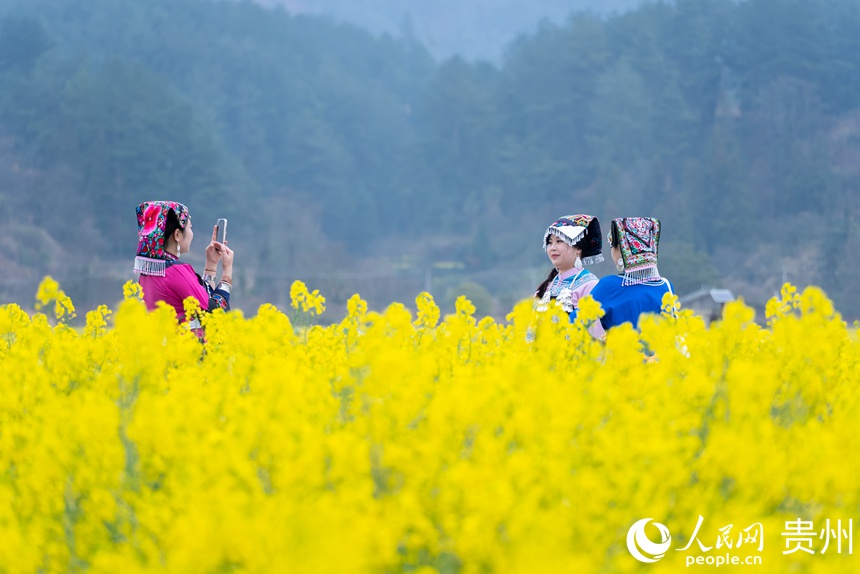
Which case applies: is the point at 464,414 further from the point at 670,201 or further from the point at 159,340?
the point at 670,201

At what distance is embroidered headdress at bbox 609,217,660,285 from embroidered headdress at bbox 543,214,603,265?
9cm

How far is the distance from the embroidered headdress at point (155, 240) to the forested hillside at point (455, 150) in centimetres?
2623

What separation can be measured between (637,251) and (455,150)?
4318 centimetres

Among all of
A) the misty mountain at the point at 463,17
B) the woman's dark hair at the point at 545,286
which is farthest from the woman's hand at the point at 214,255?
the misty mountain at the point at 463,17

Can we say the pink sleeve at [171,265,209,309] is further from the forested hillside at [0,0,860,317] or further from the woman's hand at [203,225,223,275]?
the forested hillside at [0,0,860,317]

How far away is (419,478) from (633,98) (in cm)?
4305

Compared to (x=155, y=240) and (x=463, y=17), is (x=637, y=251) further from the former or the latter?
(x=463, y=17)

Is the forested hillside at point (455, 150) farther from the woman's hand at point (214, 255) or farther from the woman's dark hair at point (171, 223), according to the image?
the woman's dark hair at point (171, 223)

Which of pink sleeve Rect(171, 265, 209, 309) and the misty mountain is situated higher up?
the misty mountain

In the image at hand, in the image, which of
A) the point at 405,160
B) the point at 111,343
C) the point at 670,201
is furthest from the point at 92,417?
the point at 405,160

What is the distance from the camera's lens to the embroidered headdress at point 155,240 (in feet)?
14.9

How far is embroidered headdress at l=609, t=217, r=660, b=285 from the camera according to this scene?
187 inches

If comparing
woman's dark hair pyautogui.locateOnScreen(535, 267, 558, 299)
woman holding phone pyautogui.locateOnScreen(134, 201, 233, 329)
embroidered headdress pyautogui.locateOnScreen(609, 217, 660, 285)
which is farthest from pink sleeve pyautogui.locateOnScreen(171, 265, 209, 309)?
embroidered headdress pyautogui.locateOnScreen(609, 217, 660, 285)

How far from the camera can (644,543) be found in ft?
7.50
